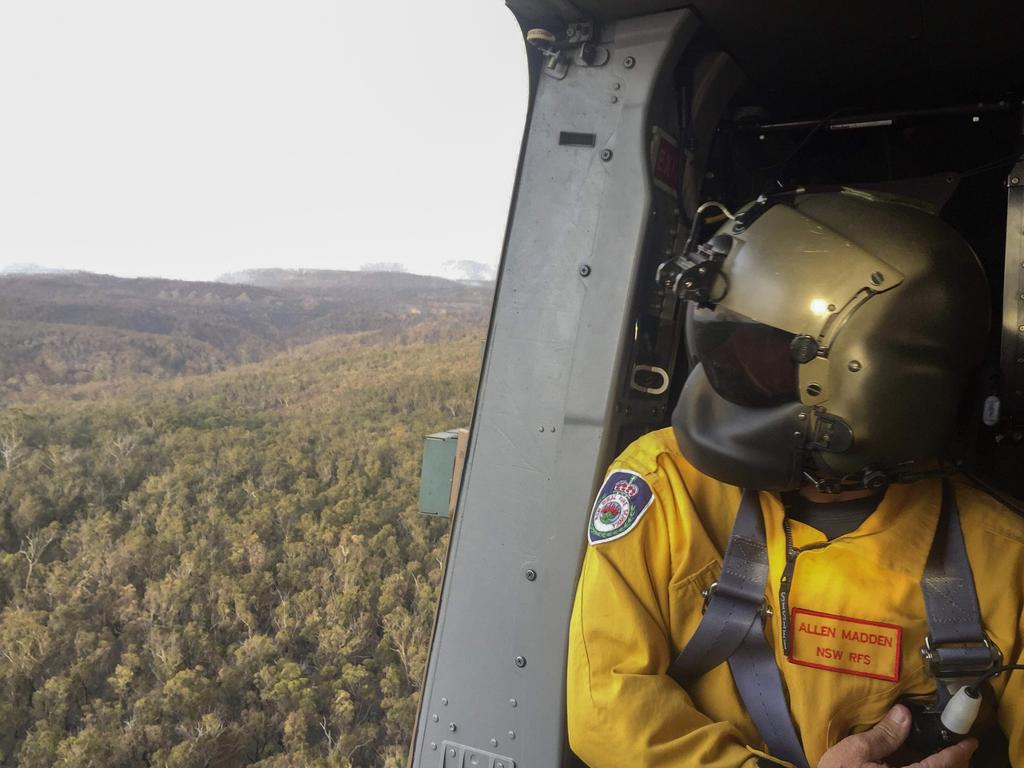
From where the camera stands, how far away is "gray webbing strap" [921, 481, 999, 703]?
43.1 inches

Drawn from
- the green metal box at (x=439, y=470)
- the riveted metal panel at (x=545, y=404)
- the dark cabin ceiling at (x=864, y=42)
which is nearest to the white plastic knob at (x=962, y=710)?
the riveted metal panel at (x=545, y=404)

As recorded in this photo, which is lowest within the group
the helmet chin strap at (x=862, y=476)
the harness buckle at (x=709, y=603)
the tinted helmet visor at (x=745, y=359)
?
the harness buckle at (x=709, y=603)

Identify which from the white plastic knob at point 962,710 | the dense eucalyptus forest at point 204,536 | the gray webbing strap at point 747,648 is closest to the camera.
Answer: the white plastic knob at point 962,710

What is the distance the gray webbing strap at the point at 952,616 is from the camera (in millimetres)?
1095

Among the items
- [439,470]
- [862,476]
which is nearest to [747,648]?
[862,476]

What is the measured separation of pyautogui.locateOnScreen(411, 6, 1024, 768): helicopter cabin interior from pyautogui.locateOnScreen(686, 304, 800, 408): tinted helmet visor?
0.33 meters

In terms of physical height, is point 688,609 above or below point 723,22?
below

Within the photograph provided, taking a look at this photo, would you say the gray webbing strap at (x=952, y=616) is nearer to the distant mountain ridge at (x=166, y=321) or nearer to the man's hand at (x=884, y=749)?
the man's hand at (x=884, y=749)

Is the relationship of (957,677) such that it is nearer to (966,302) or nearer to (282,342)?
(966,302)

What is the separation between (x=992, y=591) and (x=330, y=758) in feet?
10.4

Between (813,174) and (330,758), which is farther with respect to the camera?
(330,758)

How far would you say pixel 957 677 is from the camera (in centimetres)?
111

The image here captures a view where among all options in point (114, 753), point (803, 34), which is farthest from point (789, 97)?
point (114, 753)

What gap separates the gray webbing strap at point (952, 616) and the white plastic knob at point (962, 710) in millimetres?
24
